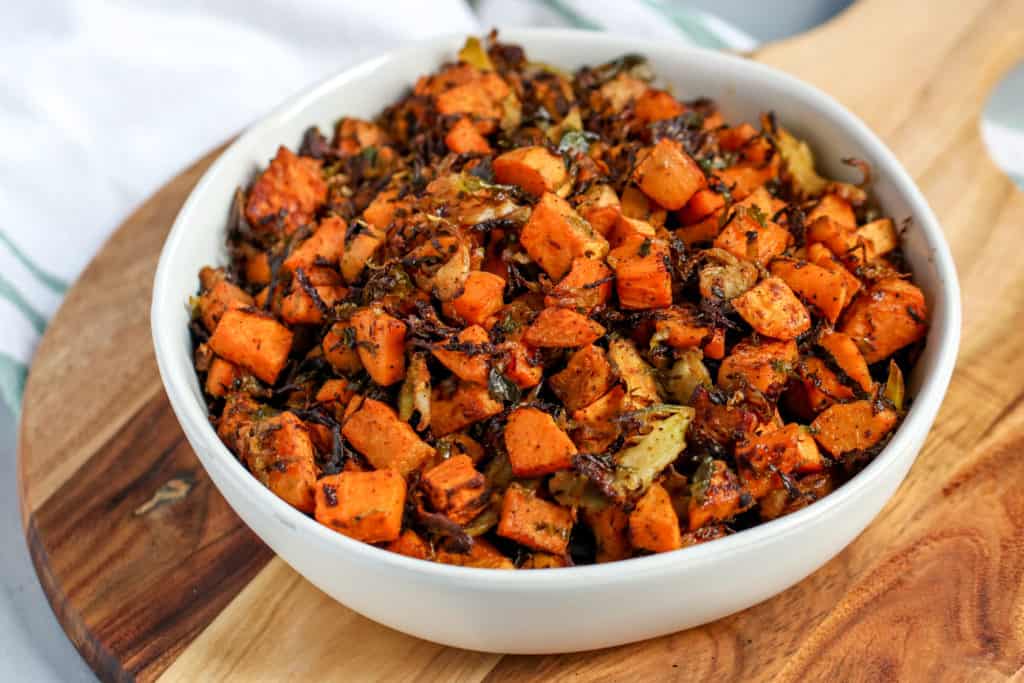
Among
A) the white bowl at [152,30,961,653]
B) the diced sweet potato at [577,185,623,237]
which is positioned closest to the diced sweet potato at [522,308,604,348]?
the diced sweet potato at [577,185,623,237]

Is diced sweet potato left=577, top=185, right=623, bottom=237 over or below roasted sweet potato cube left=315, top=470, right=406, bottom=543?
over

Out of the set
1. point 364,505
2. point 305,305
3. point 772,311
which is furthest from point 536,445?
point 305,305

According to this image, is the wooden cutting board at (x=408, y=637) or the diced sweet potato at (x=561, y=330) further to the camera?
the wooden cutting board at (x=408, y=637)

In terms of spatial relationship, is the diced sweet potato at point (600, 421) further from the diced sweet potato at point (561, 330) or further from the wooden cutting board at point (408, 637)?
the wooden cutting board at point (408, 637)

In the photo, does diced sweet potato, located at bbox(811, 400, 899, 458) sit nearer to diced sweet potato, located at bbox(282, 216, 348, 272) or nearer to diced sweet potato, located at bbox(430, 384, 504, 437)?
diced sweet potato, located at bbox(430, 384, 504, 437)

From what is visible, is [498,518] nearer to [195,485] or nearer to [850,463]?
[850,463]

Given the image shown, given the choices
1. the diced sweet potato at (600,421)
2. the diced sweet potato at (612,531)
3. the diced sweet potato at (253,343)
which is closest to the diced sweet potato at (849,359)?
the diced sweet potato at (600,421)

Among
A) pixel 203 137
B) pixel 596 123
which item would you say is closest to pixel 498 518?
pixel 596 123
